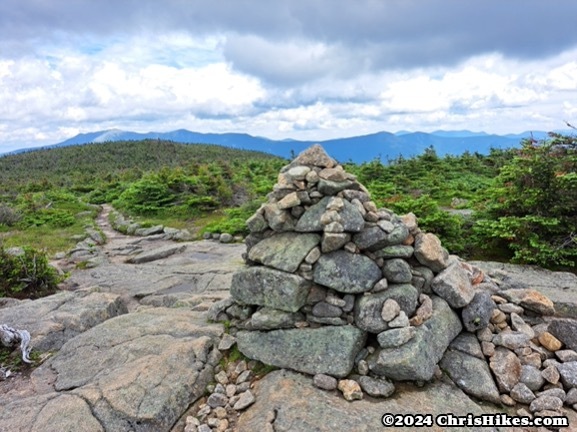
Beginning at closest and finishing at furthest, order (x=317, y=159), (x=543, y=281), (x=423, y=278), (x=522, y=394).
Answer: (x=522, y=394) → (x=423, y=278) → (x=317, y=159) → (x=543, y=281)

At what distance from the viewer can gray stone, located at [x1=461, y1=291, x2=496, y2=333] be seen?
20.5 feet

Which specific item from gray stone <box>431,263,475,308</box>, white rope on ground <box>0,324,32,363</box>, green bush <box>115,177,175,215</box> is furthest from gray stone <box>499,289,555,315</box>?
green bush <box>115,177,175,215</box>

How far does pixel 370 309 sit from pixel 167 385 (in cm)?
327

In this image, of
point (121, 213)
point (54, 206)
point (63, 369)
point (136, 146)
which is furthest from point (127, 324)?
point (136, 146)

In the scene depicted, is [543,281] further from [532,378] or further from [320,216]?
[320,216]

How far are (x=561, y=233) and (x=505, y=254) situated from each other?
66.9 inches

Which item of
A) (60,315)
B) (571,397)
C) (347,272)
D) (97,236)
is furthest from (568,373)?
(97,236)

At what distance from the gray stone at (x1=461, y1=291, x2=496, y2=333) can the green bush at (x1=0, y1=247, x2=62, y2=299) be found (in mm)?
11815

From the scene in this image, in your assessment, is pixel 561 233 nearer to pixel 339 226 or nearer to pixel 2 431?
pixel 339 226

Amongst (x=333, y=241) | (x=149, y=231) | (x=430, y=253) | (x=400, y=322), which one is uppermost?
(x=333, y=241)

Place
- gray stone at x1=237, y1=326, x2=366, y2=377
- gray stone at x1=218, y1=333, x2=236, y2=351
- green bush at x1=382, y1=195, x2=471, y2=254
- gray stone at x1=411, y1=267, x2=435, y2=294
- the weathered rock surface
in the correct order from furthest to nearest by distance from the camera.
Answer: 1. green bush at x1=382, y1=195, x2=471, y2=254
2. gray stone at x1=218, y1=333, x2=236, y2=351
3. gray stone at x1=411, y1=267, x2=435, y2=294
4. gray stone at x1=237, y1=326, x2=366, y2=377
5. the weathered rock surface

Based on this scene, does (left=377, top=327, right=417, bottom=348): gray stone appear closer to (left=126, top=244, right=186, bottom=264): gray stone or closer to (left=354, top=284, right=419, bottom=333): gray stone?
(left=354, top=284, right=419, bottom=333): gray stone

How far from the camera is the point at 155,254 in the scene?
1642 cm

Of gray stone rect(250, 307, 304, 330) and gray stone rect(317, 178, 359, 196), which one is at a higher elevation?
gray stone rect(317, 178, 359, 196)
